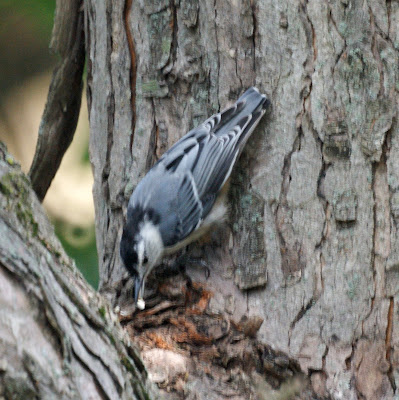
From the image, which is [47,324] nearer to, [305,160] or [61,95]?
[305,160]

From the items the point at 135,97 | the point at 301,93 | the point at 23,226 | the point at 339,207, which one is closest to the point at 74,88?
the point at 135,97

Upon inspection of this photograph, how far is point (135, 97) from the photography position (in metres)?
2.55

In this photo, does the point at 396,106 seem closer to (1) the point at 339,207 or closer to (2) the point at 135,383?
(1) the point at 339,207

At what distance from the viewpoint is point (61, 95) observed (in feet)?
9.52

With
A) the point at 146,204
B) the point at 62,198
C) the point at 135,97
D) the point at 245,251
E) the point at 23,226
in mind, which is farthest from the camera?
the point at 62,198

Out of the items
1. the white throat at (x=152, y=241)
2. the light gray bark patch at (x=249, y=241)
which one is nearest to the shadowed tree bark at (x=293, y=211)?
the light gray bark patch at (x=249, y=241)

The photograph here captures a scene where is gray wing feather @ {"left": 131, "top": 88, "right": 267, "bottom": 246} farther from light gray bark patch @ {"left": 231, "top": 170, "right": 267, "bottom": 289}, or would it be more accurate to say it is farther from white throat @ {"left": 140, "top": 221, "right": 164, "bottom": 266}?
light gray bark patch @ {"left": 231, "top": 170, "right": 267, "bottom": 289}

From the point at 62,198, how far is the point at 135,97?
169 centimetres

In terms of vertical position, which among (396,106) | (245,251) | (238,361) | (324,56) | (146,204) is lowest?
(238,361)

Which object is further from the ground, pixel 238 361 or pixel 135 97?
pixel 135 97

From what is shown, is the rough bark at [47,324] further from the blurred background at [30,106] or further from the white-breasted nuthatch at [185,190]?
the blurred background at [30,106]

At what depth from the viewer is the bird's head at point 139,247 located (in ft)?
8.30

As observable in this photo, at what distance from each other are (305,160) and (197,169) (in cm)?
72

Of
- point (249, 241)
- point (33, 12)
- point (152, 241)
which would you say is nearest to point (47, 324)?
point (249, 241)
